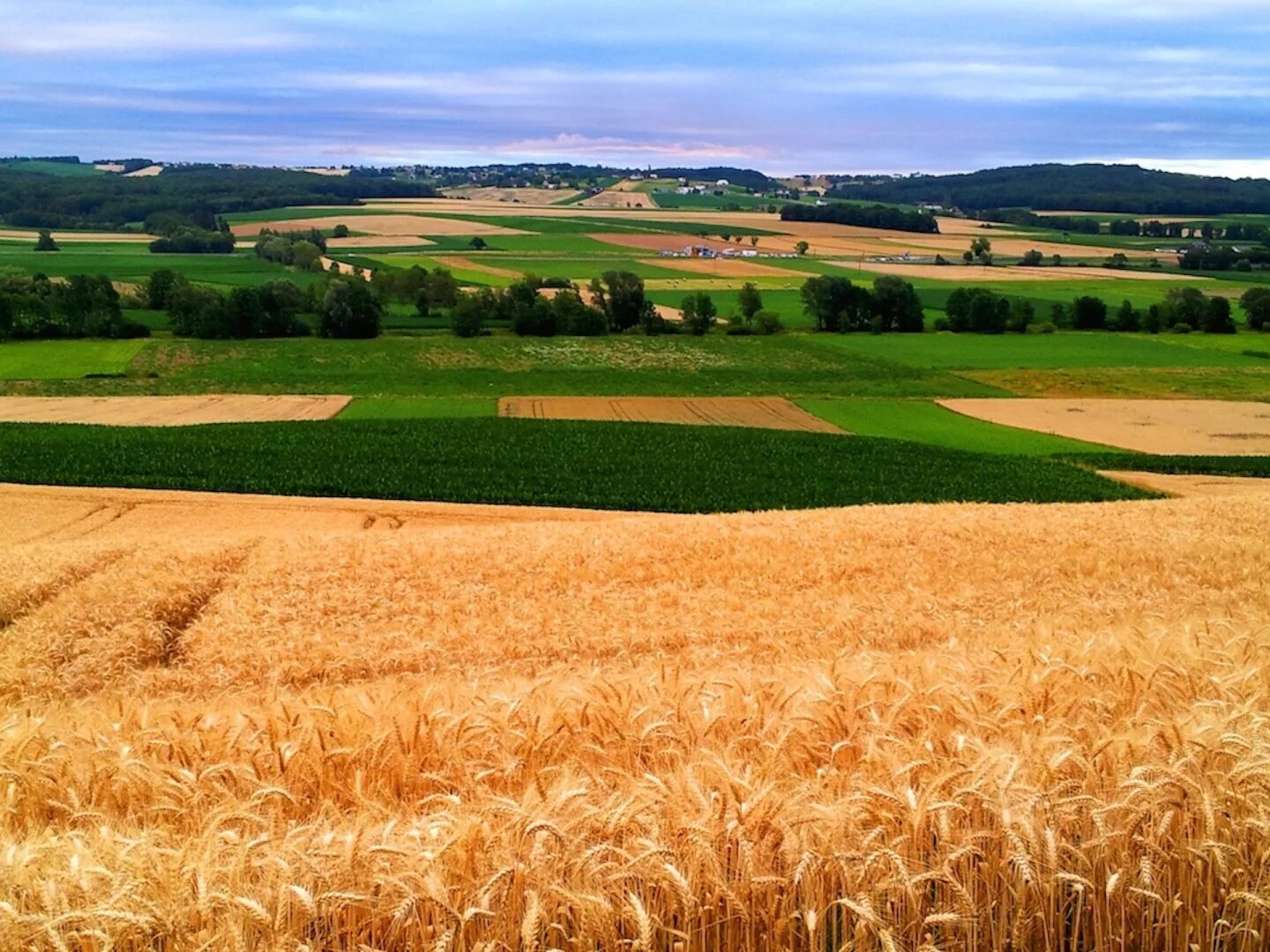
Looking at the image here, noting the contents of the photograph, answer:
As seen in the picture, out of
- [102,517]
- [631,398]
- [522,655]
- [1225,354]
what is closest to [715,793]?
[522,655]

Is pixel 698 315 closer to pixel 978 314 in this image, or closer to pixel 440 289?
pixel 440 289

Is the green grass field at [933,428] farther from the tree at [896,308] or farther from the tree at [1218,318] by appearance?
the tree at [1218,318]

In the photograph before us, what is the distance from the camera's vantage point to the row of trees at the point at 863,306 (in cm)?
8569

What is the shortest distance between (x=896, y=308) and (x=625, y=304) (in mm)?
22104

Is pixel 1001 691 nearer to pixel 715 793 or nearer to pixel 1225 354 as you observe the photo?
pixel 715 793

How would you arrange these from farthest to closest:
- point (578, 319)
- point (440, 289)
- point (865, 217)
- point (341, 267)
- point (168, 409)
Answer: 1. point (865, 217)
2. point (341, 267)
3. point (440, 289)
4. point (578, 319)
5. point (168, 409)

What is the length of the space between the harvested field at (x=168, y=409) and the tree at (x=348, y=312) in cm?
1936

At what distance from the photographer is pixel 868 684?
652 centimetres

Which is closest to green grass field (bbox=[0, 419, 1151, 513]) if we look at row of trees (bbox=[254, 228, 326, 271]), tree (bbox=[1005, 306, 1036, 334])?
tree (bbox=[1005, 306, 1036, 334])

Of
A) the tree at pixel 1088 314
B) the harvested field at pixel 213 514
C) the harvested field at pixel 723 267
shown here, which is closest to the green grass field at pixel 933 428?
the harvested field at pixel 213 514

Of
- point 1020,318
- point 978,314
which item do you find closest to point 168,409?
point 978,314

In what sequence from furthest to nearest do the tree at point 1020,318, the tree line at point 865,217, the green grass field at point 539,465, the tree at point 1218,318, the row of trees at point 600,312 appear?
the tree line at point 865,217
the tree at point 1218,318
the tree at point 1020,318
the row of trees at point 600,312
the green grass field at point 539,465

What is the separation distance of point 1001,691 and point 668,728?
196 cm

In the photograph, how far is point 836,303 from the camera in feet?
282
